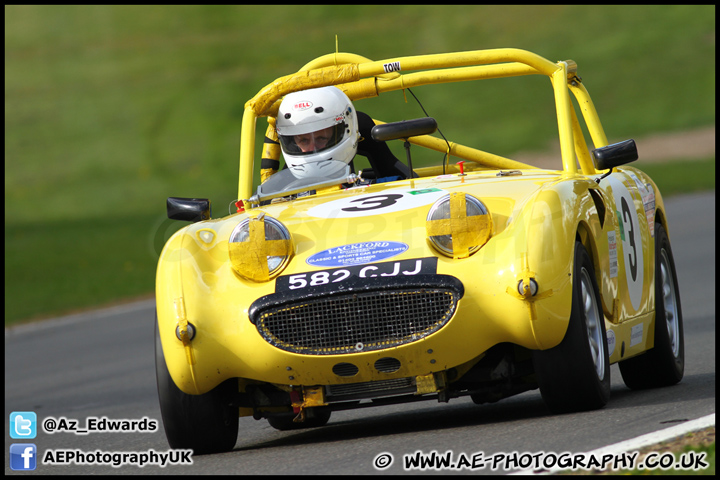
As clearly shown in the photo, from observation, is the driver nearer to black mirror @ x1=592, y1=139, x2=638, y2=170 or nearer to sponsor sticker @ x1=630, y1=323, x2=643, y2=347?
black mirror @ x1=592, y1=139, x2=638, y2=170

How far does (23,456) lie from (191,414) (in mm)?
1390

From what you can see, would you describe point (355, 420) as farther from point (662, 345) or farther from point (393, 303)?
point (393, 303)

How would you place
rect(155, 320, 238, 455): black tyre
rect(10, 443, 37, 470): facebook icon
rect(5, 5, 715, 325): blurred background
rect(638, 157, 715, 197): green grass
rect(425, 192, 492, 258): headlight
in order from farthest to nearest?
rect(5, 5, 715, 325): blurred background, rect(638, 157, 715, 197): green grass, rect(10, 443, 37, 470): facebook icon, rect(155, 320, 238, 455): black tyre, rect(425, 192, 492, 258): headlight

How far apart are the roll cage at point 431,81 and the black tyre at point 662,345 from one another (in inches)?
30.4

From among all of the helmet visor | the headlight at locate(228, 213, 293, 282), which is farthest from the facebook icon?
the helmet visor

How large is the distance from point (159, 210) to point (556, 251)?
94.9 feet

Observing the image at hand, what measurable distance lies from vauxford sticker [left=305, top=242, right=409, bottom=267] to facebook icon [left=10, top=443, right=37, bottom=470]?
1.91m

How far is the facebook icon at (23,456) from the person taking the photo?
6.14m

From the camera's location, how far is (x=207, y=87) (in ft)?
158

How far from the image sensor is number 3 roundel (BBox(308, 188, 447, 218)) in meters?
5.78

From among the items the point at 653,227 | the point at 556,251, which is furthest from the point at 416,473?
the point at 653,227

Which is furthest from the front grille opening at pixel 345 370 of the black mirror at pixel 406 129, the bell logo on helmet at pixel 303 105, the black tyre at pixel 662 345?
the black tyre at pixel 662 345

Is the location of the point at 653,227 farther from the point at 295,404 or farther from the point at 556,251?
the point at 295,404

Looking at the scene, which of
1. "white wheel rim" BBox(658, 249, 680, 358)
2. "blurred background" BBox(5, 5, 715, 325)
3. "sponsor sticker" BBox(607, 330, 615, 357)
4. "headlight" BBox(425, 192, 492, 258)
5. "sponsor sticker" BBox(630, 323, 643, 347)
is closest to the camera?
"headlight" BBox(425, 192, 492, 258)
